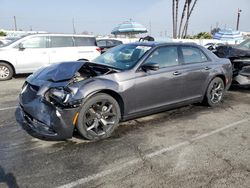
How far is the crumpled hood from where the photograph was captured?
435 centimetres

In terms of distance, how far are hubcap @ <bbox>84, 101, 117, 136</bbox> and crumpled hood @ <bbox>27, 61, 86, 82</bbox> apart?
2.01ft

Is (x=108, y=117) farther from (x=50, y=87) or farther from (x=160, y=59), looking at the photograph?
(x=160, y=59)

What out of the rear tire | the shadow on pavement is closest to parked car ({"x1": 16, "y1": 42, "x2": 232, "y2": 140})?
the shadow on pavement

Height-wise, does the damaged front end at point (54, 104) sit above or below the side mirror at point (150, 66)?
below

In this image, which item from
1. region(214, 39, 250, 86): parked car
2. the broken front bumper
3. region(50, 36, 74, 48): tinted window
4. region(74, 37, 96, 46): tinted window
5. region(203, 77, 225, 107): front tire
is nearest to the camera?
the broken front bumper

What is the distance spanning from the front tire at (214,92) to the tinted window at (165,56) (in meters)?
1.28

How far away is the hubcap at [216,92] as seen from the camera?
6.50 meters

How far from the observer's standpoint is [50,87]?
164 inches

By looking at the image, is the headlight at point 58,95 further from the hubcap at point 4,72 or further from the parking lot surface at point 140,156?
the hubcap at point 4,72

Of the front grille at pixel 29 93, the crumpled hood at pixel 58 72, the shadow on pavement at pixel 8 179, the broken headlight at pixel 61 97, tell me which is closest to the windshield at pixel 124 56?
the crumpled hood at pixel 58 72

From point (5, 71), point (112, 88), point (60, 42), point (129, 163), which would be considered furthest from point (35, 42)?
point (129, 163)

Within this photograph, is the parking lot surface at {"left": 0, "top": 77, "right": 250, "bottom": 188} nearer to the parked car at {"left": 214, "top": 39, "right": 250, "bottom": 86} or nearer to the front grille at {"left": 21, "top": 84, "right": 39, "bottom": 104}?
the front grille at {"left": 21, "top": 84, "right": 39, "bottom": 104}

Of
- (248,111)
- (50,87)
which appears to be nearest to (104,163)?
(50,87)

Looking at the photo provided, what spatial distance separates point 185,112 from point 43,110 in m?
3.17
